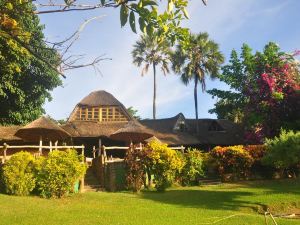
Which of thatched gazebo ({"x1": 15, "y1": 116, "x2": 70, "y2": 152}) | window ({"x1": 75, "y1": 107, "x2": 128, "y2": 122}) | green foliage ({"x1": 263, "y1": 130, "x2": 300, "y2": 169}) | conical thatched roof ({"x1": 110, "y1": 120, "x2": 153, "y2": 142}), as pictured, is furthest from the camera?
window ({"x1": 75, "y1": 107, "x2": 128, "y2": 122})

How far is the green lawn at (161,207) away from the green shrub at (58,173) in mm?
634

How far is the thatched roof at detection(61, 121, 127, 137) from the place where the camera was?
30.2 meters

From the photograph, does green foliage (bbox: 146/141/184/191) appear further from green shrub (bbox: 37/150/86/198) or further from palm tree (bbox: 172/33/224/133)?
palm tree (bbox: 172/33/224/133)

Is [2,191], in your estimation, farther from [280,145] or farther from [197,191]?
[280,145]

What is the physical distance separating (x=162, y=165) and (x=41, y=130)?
7.25 metres

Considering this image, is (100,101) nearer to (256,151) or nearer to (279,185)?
(256,151)

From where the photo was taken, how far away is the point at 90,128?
3138 cm

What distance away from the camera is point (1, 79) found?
29547mm

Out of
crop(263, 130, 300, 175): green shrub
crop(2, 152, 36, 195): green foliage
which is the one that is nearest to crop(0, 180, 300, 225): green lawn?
crop(2, 152, 36, 195): green foliage

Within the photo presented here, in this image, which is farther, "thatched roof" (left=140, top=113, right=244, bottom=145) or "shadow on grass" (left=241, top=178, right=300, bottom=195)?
"thatched roof" (left=140, top=113, right=244, bottom=145)

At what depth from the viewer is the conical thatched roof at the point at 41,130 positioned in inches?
890

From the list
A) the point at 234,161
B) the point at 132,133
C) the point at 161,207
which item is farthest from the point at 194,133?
the point at 161,207

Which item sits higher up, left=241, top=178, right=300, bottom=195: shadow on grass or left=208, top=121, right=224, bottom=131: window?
left=208, top=121, right=224, bottom=131: window

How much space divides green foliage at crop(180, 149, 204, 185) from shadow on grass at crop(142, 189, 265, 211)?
2.39 meters
